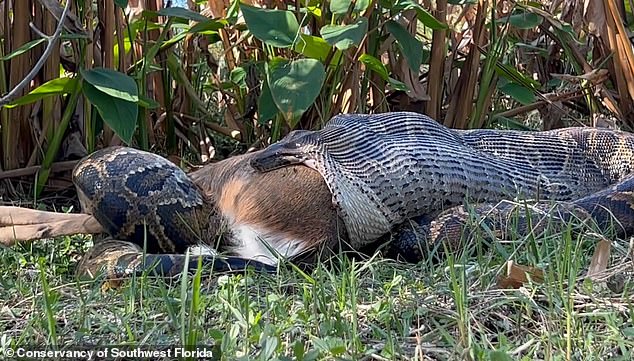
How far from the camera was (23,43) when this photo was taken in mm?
3443

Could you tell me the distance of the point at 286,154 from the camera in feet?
9.43

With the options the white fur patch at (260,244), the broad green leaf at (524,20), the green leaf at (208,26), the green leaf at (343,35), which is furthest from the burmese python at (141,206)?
the broad green leaf at (524,20)

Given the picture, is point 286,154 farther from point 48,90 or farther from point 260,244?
point 48,90

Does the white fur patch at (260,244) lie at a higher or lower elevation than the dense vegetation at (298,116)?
lower

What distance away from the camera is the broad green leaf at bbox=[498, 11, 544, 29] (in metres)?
4.21

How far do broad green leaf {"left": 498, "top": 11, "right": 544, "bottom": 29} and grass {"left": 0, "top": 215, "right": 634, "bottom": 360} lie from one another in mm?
2174

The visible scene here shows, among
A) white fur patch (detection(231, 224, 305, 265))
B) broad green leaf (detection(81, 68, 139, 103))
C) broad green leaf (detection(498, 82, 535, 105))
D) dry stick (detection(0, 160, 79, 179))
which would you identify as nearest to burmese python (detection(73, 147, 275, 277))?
white fur patch (detection(231, 224, 305, 265))

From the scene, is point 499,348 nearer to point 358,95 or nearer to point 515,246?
point 515,246

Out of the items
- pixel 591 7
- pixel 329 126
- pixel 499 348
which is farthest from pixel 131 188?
pixel 591 7

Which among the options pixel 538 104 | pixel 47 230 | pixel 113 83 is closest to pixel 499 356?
pixel 47 230

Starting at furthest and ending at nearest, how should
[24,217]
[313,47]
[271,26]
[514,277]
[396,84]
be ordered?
[396,84]
[313,47]
[271,26]
[24,217]
[514,277]

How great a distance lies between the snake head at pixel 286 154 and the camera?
112 inches

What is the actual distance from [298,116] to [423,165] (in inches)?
21.5

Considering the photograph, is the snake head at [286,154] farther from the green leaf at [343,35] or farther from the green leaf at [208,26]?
the green leaf at [208,26]
